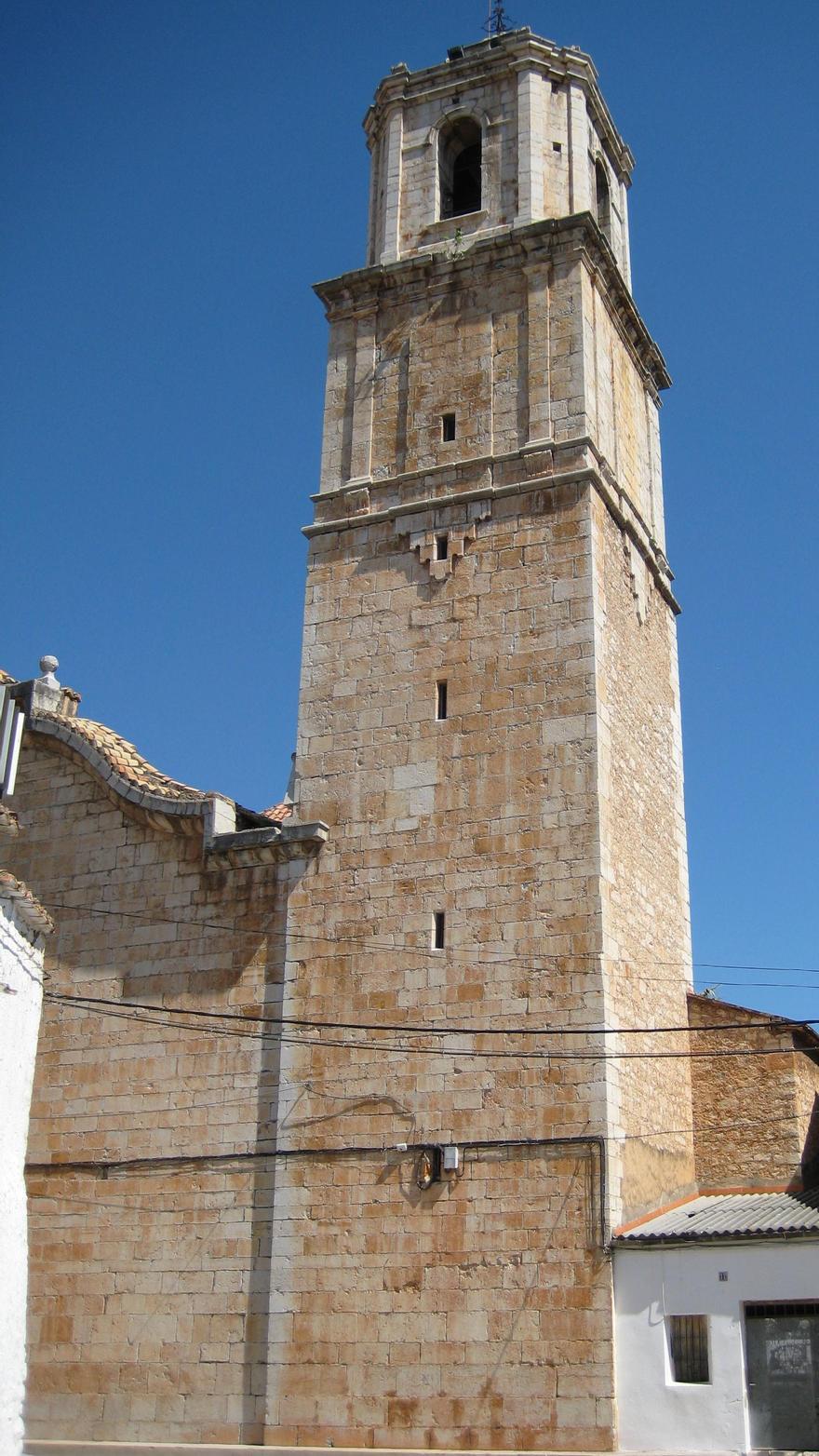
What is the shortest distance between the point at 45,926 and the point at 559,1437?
7.40 m

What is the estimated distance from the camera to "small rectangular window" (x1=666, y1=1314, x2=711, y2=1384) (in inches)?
580

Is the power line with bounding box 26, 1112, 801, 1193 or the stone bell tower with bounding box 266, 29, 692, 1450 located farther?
the power line with bounding box 26, 1112, 801, 1193

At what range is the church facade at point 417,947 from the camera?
51.5 ft

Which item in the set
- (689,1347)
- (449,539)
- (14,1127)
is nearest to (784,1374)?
(689,1347)

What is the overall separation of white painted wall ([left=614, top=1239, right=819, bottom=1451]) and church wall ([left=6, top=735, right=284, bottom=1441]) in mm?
3980

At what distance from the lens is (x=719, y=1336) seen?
14672mm

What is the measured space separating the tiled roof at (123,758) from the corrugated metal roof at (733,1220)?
740 centimetres

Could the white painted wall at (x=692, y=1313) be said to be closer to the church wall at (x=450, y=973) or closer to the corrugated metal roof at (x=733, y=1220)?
the corrugated metal roof at (x=733, y=1220)

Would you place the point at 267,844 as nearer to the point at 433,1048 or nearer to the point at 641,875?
the point at 433,1048

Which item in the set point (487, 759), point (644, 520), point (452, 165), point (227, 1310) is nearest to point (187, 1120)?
point (227, 1310)

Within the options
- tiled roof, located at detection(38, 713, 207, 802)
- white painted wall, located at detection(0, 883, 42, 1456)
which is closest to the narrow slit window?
tiled roof, located at detection(38, 713, 207, 802)

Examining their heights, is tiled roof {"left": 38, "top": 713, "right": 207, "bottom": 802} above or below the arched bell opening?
below

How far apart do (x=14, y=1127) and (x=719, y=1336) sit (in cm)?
781

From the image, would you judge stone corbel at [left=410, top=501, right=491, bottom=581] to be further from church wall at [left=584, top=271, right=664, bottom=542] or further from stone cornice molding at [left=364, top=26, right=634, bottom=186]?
stone cornice molding at [left=364, top=26, right=634, bottom=186]
